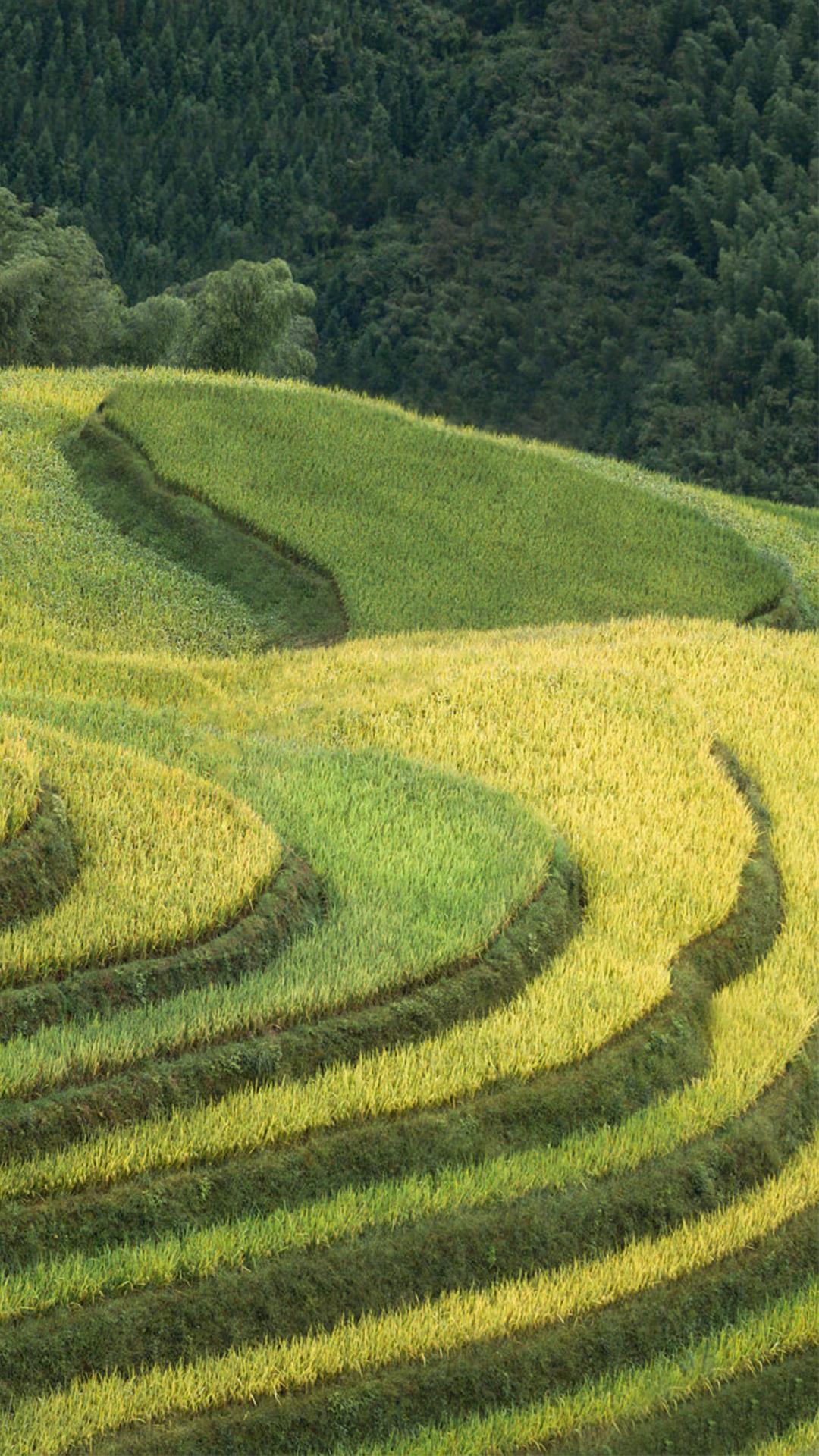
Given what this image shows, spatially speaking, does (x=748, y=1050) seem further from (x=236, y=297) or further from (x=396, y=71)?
(x=396, y=71)

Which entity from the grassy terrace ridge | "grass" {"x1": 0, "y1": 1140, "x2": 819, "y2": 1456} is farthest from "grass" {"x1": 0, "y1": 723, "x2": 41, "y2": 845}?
"grass" {"x1": 0, "y1": 1140, "x2": 819, "y2": 1456}

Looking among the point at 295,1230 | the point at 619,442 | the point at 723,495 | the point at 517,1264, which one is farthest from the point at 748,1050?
the point at 619,442

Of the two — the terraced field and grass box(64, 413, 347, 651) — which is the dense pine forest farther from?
the terraced field

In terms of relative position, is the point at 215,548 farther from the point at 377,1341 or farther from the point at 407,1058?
the point at 377,1341

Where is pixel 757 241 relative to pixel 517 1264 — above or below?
below

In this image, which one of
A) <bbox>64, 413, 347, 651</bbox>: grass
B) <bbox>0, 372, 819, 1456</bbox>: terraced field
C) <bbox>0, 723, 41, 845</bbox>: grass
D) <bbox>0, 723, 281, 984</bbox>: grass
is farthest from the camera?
<bbox>64, 413, 347, 651</bbox>: grass

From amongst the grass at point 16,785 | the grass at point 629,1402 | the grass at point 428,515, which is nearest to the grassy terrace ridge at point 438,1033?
the grass at point 629,1402
